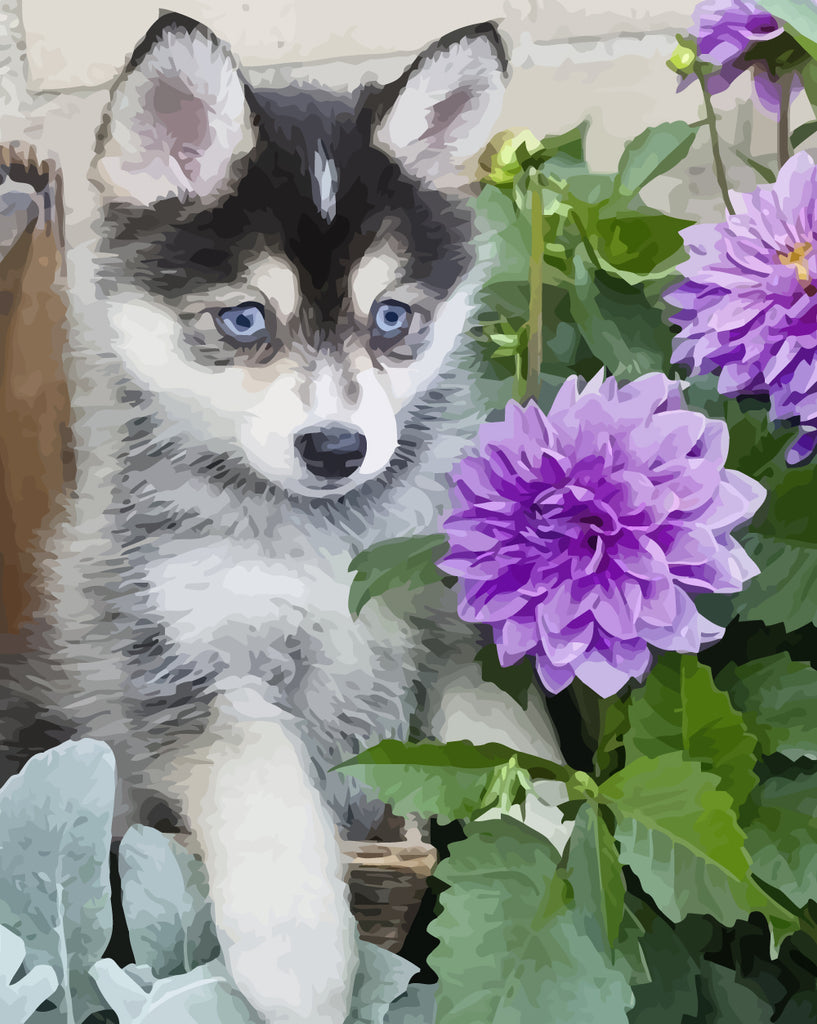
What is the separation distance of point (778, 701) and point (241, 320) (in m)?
0.44

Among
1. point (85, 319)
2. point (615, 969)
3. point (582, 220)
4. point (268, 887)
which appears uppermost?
point (582, 220)

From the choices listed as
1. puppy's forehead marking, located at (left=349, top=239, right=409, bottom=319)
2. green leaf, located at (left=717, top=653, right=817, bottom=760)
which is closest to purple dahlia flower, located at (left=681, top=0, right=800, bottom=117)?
puppy's forehead marking, located at (left=349, top=239, right=409, bottom=319)

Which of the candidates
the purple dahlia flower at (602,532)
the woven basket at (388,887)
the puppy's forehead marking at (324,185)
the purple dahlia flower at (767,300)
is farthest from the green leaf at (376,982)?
the puppy's forehead marking at (324,185)

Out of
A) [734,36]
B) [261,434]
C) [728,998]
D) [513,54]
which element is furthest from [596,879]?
[513,54]

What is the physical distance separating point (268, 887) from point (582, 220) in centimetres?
46

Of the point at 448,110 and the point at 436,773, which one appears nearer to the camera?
the point at 436,773

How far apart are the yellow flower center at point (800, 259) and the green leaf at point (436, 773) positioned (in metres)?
0.27

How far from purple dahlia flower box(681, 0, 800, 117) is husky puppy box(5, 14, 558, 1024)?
14cm

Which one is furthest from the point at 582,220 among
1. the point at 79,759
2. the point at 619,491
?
the point at 79,759

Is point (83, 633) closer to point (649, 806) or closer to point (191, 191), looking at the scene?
point (191, 191)

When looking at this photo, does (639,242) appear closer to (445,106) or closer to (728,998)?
(445,106)

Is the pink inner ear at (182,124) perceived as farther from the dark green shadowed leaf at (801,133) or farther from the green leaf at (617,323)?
the dark green shadowed leaf at (801,133)

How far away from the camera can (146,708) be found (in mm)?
675

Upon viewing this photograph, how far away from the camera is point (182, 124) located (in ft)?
1.99
